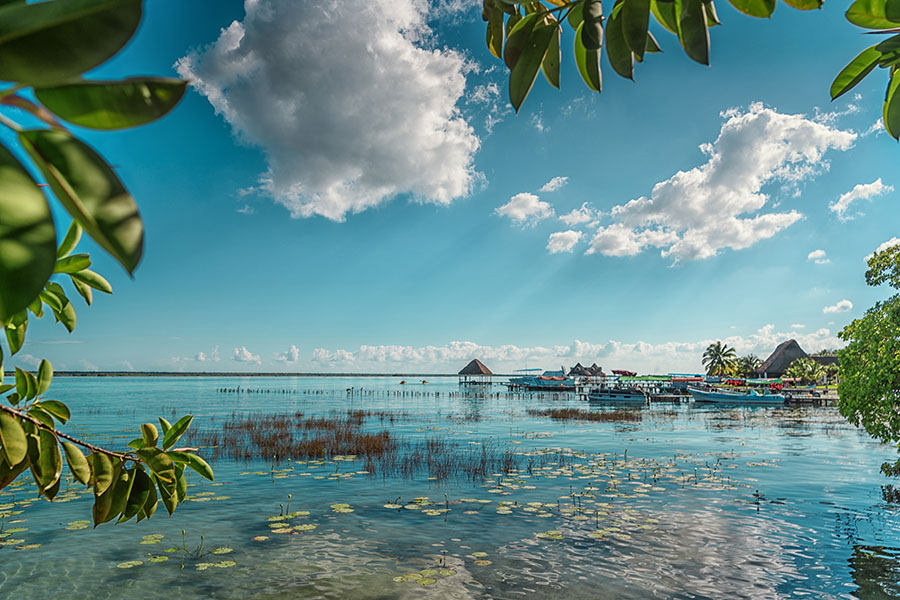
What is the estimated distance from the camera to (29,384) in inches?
64.4

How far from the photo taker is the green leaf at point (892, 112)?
1.02 m

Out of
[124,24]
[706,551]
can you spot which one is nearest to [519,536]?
[706,551]

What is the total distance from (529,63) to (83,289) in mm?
1638

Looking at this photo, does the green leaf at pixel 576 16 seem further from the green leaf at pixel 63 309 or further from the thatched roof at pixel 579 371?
the thatched roof at pixel 579 371

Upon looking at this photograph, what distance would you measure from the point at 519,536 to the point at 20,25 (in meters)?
10.2

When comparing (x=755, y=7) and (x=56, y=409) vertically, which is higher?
(x=755, y=7)

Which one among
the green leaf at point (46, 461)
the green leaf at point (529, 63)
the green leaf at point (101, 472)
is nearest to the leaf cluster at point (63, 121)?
the green leaf at point (529, 63)

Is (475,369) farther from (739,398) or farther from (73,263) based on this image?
(73,263)

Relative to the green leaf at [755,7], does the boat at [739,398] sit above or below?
below

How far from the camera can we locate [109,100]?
0.41 meters

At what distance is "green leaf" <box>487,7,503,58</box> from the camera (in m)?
1.27

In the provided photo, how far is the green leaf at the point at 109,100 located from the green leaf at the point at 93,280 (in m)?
1.49

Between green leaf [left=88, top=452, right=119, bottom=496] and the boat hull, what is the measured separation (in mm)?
52519

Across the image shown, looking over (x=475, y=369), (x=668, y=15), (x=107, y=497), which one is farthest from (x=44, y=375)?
(x=475, y=369)
